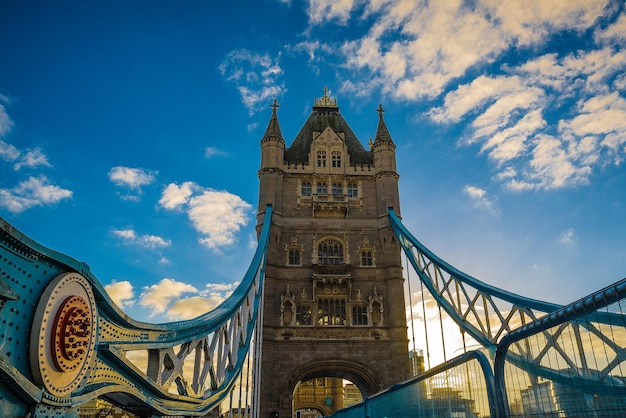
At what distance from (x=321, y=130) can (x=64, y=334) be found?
99.3 ft

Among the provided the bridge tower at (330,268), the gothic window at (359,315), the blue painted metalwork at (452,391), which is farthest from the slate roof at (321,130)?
the blue painted metalwork at (452,391)

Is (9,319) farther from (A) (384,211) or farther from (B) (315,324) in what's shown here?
(A) (384,211)

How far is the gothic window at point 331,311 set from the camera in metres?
27.2

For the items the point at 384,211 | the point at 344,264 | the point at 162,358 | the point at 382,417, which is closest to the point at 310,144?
the point at 384,211

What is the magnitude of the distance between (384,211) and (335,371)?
988 centimetres

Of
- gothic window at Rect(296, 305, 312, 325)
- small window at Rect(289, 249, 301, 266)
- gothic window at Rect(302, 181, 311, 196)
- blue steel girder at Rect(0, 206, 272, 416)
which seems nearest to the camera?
blue steel girder at Rect(0, 206, 272, 416)

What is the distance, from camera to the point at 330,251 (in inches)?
1150

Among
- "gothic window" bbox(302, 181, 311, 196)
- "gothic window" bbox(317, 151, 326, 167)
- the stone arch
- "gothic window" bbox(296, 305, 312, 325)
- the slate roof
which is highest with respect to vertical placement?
the slate roof

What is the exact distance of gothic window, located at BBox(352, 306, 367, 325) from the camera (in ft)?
89.5

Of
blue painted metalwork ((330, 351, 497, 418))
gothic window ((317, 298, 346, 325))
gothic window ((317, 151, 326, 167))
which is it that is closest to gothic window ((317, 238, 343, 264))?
gothic window ((317, 298, 346, 325))

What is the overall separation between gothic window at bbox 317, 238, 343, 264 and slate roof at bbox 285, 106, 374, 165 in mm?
6262

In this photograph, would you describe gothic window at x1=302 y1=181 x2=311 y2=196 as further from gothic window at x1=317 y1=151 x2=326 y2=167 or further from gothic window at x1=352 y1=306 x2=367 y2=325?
gothic window at x1=352 y1=306 x2=367 y2=325

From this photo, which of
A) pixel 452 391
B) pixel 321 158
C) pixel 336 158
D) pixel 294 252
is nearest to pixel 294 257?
pixel 294 252

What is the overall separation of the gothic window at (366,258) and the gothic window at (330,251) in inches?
50.5
